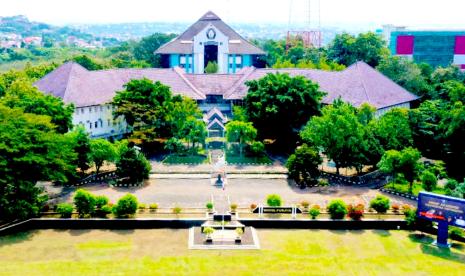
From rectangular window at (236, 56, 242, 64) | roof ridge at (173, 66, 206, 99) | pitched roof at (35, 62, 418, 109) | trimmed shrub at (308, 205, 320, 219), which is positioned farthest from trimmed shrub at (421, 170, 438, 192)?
rectangular window at (236, 56, 242, 64)

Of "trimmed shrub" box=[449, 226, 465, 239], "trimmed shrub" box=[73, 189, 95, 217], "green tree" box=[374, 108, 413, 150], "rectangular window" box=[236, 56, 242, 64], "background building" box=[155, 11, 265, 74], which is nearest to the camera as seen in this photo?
"trimmed shrub" box=[449, 226, 465, 239]

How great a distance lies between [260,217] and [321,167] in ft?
46.5

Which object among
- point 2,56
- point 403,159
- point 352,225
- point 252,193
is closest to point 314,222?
point 352,225

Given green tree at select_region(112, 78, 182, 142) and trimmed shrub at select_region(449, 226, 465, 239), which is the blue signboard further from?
green tree at select_region(112, 78, 182, 142)

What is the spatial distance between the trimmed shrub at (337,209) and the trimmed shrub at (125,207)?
521 inches

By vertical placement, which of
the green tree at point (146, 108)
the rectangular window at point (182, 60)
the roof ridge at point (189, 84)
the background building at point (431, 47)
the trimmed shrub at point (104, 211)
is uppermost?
the background building at point (431, 47)

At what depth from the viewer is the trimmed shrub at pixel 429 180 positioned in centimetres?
4144

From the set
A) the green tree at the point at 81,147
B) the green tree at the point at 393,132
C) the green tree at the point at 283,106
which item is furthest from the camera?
the green tree at the point at 283,106

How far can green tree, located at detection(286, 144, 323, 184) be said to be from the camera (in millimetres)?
45344

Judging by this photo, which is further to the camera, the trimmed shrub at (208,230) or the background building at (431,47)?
the background building at (431,47)

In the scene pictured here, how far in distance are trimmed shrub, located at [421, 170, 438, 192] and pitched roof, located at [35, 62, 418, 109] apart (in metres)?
16.2

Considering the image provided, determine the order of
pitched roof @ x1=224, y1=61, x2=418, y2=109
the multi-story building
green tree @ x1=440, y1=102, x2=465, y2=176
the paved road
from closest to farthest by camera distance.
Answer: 1. the paved road
2. green tree @ x1=440, y1=102, x2=465, y2=176
3. the multi-story building
4. pitched roof @ x1=224, y1=61, x2=418, y2=109

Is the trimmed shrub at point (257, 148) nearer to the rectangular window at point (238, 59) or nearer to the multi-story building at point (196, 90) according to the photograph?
the multi-story building at point (196, 90)

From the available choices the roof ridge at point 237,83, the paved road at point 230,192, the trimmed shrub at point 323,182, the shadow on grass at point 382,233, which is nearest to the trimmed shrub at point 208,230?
the paved road at point 230,192
